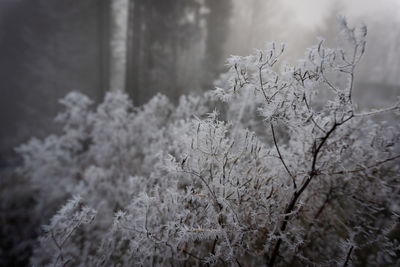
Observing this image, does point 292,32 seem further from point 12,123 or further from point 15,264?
point 12,123

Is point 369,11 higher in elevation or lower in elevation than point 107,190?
higher

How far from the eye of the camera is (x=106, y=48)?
311 inches

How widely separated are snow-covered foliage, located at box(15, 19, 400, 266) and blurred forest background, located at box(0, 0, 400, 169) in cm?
394

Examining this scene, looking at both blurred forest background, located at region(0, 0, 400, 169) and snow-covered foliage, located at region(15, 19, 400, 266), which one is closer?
snow-covered foliage, located at region(15, 19, 400, 266)

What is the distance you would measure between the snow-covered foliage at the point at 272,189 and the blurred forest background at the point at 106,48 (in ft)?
12.9

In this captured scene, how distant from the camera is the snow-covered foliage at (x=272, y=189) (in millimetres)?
1266

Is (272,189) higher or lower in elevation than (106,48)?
lower

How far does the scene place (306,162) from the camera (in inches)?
70.4

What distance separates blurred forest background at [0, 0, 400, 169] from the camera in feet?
20.6

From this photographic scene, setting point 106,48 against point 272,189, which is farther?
point 106,48

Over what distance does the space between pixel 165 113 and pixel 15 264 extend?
357 centimetres

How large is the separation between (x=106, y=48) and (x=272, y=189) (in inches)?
333

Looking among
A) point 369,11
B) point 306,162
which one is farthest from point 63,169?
point 369,11

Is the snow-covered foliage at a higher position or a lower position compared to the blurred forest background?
lower
